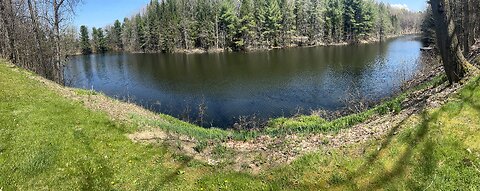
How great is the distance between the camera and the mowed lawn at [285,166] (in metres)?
8.06

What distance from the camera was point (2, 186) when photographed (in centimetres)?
875

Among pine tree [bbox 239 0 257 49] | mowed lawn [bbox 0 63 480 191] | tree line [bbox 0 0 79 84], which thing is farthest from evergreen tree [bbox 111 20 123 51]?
mowed lawn [bbox 0 63 480 191]

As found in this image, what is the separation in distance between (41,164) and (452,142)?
11155mm

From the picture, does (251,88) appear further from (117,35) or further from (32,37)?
(117,35)

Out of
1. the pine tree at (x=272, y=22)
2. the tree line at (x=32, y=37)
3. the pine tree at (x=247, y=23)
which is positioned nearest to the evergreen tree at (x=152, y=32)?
the pine tree at (x=247, y=23)

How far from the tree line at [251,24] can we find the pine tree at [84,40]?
69.6 feet

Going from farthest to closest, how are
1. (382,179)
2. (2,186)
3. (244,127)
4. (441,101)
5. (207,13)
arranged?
(207,13), (244,127), (441,101), (2,186), (382,179)

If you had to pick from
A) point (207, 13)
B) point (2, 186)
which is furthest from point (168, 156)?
point (207, 13)

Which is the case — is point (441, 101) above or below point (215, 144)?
above

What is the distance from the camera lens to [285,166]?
9.05 metres

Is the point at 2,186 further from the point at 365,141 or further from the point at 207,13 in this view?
the point at 207,13

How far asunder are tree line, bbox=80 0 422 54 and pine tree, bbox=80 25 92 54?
69.6 ft

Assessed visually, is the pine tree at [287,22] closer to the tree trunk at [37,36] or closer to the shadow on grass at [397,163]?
the tree trunk at [37,36]

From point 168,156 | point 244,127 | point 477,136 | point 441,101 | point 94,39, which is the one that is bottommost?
point 244,127
